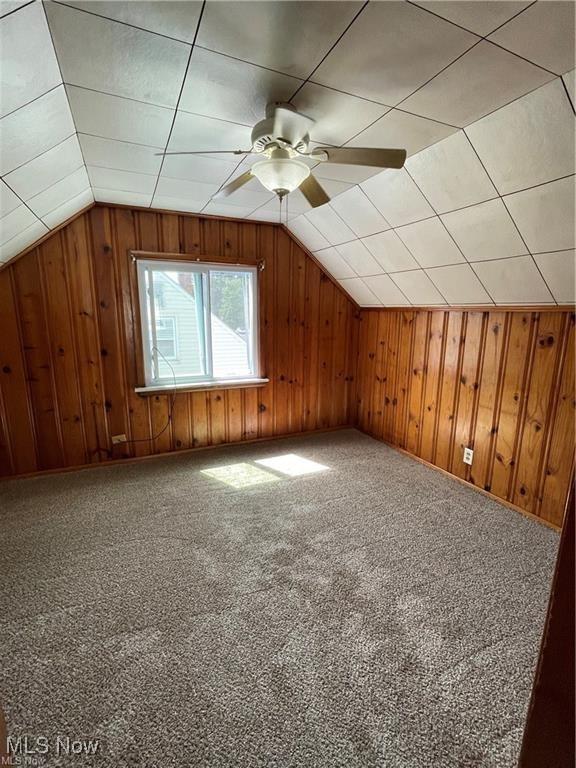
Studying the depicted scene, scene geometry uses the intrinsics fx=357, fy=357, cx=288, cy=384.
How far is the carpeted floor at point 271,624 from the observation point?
3.76ft

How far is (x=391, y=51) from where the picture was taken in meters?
1.21

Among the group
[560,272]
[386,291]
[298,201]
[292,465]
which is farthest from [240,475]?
[560,272]

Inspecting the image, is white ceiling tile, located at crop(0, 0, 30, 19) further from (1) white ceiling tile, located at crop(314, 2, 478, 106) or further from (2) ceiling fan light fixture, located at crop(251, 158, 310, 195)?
(1) white ceiling tile, located at crop(314, 2, 478, 106)

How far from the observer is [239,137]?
1.80 m

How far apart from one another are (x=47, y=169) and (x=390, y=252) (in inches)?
88.2

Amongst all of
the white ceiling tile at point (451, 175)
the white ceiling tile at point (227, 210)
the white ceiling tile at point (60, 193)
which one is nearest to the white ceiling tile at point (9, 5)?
the white ceiling tile at point (60, 193)

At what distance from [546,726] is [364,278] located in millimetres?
3279

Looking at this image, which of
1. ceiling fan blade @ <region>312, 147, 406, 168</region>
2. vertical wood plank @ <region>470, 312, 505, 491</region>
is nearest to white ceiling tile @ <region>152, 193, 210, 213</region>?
ceiling fan blade @ <region>312, 147, 406, 168</region>

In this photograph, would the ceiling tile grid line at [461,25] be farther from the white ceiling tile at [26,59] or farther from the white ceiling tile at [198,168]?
the white ceiling tile at [198,168]

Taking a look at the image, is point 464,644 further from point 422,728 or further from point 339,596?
point 339,596

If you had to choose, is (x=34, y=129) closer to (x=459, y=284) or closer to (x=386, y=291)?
(x=459, y=284)

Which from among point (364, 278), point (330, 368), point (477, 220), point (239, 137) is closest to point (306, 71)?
point (239, 137)

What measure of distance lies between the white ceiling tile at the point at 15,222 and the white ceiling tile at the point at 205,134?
3.05 feet

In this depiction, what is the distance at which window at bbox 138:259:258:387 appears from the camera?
10.3ft
